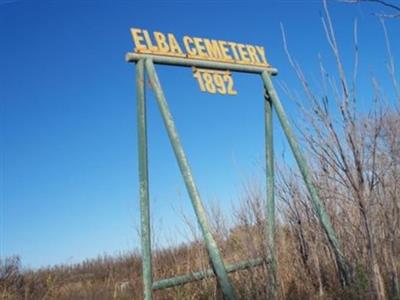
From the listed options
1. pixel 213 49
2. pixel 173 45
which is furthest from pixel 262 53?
pixel 173 45

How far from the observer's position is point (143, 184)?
4613 millimetres

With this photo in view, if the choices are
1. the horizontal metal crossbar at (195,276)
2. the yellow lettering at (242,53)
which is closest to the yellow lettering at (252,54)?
the yellow lettering at (242,53)

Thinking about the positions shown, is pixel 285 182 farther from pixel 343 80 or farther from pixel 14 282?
pixel 14 282

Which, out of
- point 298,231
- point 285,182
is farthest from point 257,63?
point 298,231

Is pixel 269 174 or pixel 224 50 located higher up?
pixel 224 50

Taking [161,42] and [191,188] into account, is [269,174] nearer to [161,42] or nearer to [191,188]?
[191,188]

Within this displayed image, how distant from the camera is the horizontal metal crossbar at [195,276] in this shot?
4.51 metres

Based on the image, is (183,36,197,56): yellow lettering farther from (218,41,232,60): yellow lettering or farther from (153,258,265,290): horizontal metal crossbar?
(153,258,265,290): horizontal metal crossbar

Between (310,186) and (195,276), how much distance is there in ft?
4.61

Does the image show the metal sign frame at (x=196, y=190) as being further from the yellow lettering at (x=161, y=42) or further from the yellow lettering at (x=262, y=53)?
the yellow lettering at (x=262, y=53)

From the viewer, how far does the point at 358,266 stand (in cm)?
453

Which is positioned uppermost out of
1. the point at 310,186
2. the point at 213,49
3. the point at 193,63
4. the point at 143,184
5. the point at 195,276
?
the point at 213,49

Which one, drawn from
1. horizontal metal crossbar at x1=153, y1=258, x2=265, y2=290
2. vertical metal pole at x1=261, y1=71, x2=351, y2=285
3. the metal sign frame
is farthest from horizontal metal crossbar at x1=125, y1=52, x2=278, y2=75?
horizontal metal crossbar at x1=153, y1=258, x2=265, y2=290

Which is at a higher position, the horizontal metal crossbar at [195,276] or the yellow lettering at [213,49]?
the yellow lettering at [213,49]
